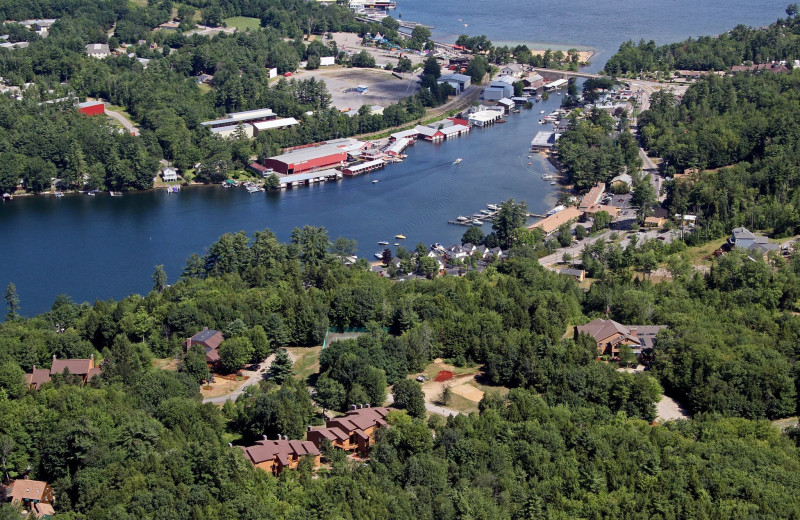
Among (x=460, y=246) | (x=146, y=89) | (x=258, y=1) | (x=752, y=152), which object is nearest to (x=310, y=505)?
(x=460, y=246)

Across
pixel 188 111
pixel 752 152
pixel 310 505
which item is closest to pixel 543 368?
pixel 310 505

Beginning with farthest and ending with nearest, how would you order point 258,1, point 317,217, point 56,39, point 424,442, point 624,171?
point 258,1 < point 56,39 < point 624,171 < point 317,217 < point 424,442

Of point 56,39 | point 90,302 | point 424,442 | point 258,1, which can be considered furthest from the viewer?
point 258,1

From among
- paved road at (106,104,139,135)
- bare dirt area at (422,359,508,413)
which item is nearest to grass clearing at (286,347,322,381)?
bare dirt area at (422,359,508,413)

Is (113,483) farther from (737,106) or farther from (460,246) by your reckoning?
(737,106)

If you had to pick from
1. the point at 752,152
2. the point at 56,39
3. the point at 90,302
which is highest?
the point at 56,39

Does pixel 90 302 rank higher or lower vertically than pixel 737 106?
lower

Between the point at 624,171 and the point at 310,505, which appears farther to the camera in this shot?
the point at 624,171
